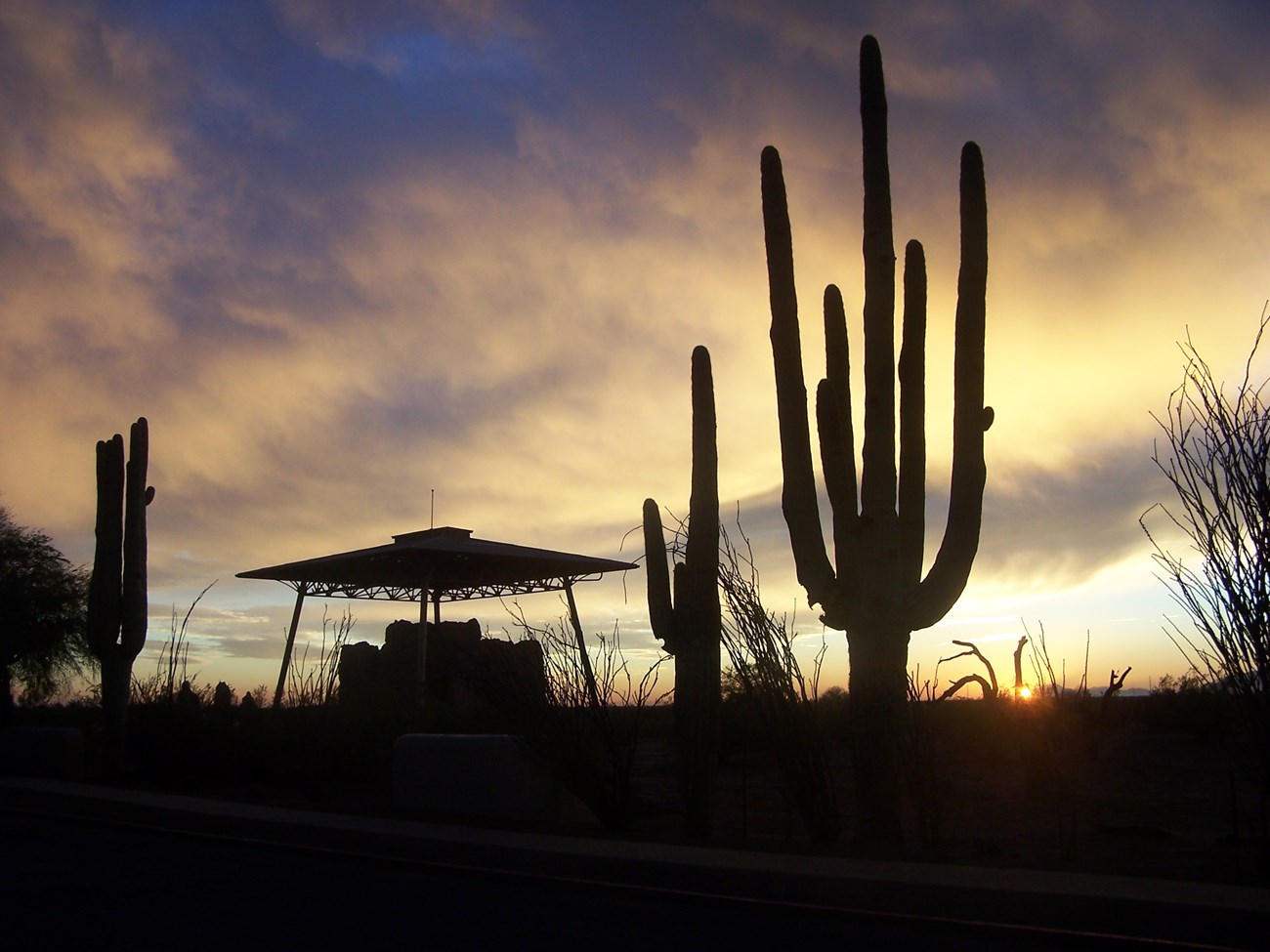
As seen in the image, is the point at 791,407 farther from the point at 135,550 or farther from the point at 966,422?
the point at 135,550

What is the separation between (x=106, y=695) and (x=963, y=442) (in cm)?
1520

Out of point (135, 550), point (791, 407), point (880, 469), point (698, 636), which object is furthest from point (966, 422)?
point (135, 550)

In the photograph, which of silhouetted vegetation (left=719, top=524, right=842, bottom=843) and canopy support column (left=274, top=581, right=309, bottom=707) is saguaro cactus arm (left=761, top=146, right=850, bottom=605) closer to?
silhouetted vegetation (left=719, top=524, right=842, bottom=843)

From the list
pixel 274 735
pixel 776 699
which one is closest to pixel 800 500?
pixel 776 699

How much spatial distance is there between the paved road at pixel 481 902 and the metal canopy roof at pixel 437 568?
66.0ft

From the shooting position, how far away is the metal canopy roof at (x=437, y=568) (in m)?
30.8

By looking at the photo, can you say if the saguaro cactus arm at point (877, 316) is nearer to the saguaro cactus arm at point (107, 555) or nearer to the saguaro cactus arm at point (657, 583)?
the saguaro cactus arm at point (657, 583)

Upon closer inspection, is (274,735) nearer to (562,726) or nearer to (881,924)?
(562,726)

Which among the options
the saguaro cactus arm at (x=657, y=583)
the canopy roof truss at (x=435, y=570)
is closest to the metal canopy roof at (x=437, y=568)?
the canopy roof truss at (x=435, y=570)

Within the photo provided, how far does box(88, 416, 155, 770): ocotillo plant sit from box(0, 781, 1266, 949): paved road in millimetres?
9914

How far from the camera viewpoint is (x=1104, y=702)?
15281 mm

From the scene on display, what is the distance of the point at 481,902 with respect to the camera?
7961mm

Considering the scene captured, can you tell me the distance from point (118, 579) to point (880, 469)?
1418 centimetres

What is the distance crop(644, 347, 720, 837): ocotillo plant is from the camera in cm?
1247
